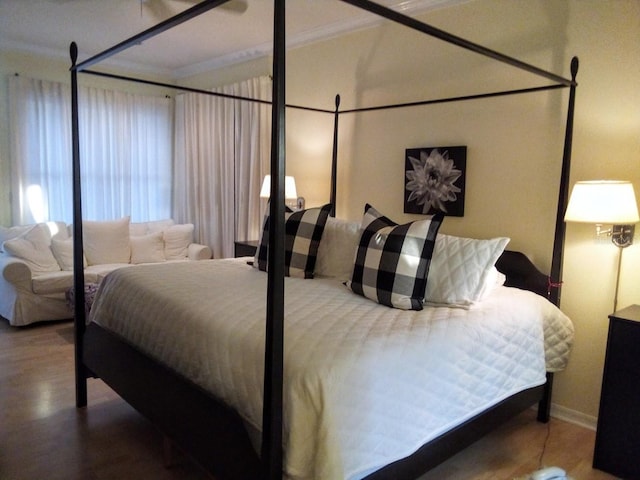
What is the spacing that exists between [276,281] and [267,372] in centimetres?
28

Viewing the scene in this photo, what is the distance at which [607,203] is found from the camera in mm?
2227

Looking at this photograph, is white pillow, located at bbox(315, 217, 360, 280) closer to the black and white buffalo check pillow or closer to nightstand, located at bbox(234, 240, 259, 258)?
the black and white buffalo check pillow

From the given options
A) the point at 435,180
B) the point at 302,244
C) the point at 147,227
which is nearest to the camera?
the point at 302,244

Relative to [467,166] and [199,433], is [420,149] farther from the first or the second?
[199,433]

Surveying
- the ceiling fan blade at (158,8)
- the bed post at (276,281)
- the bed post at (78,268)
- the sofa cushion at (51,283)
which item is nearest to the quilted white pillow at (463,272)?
the bed post at (276,281)

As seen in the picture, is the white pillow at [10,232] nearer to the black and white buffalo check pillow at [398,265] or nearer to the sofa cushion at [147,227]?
the sofa cushion at [147,227]

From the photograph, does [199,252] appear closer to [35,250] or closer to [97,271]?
[97,271]

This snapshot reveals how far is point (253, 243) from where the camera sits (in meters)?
4.16

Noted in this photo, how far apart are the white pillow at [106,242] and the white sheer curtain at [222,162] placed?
88cm

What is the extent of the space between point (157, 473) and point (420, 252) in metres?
1.54

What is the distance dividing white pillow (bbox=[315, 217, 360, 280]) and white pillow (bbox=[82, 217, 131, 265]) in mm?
2644

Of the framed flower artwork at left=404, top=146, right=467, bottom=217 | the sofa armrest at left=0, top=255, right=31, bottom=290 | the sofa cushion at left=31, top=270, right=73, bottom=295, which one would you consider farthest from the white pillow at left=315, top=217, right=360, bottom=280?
the sofa armrest at left=0, top=255, right=31, bottom=290

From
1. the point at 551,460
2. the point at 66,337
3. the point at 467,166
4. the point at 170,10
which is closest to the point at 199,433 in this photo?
the point at 551,460

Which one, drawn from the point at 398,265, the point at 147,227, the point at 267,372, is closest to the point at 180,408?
the point at 267,372
